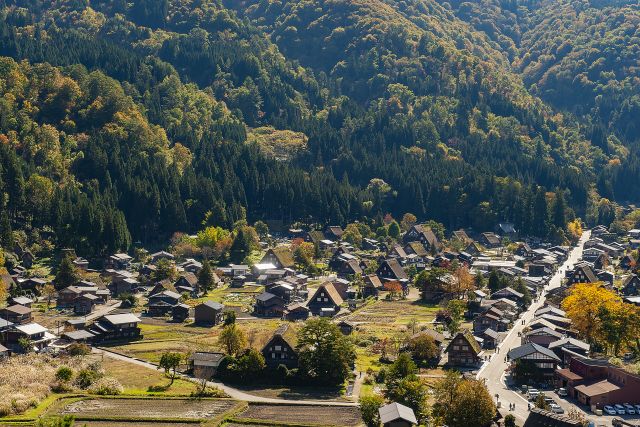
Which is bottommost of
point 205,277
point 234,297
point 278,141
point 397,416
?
point 234,297

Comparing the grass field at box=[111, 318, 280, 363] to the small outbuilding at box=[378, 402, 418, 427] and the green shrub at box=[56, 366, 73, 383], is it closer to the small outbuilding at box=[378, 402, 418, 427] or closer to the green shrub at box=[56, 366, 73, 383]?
the green shrub at box=[56, 366, 73, 383]

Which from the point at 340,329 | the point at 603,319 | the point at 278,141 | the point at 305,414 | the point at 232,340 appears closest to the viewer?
the point at 305,414

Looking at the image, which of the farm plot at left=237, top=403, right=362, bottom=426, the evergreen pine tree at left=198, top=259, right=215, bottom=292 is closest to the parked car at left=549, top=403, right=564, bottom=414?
the farm plot at left=237, top=403, right=362, bottom=426

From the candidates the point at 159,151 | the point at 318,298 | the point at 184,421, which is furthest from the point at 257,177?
the point at 184,421

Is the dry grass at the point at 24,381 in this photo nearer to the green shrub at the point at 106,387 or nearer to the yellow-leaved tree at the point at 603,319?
the green shrub at the point at 106,387

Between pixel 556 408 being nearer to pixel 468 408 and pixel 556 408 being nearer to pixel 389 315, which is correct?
pixel 468 408

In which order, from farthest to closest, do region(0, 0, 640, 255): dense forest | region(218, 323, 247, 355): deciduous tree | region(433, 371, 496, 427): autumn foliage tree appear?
region(0, 0, 640, 255): dense forest → region(218, 323, 247, 355): deciduous tree → region(433, 371, 496, 427): autumn foliage tree

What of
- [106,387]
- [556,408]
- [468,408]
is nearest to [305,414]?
[468,408]
